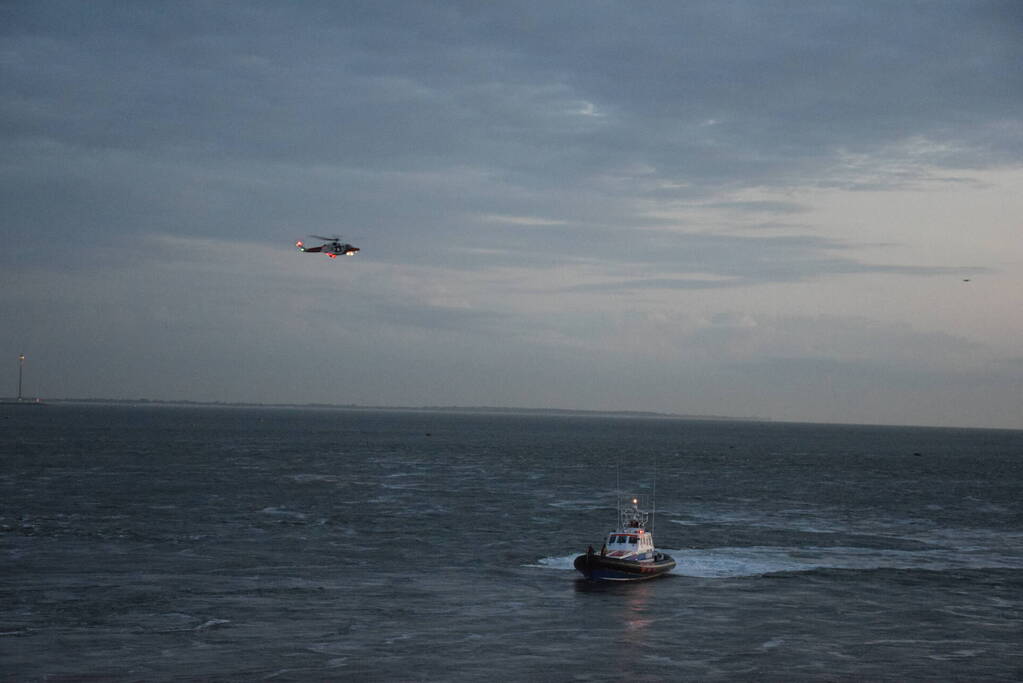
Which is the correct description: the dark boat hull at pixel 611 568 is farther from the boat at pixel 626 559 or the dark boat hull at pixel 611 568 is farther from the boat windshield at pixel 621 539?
the boat windshield at pixel 621 539

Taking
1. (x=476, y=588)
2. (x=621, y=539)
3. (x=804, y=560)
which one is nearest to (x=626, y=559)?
(x=621, y=539)

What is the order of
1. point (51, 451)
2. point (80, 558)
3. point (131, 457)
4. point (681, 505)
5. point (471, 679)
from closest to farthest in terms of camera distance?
1. point (471, 679)
2. point (80, 558)
3. point (681, 505)
4. point (131, 457)
5. point (51, 451)

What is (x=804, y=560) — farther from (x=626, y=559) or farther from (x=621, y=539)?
(x=626, y=559)

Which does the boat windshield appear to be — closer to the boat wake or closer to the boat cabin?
the boat cabin

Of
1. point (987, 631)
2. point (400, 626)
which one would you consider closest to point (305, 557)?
point (400, 626)

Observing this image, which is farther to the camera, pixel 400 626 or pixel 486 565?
pixel 486 565

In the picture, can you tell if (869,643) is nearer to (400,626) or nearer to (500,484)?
(400,626)
